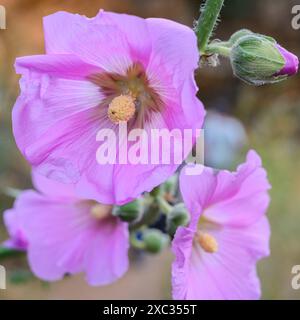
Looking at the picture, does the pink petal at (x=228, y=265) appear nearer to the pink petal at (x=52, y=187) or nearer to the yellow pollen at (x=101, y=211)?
the yellow pollen at (x=101, y=211)

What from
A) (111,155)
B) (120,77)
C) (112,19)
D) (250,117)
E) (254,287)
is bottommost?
(250,117)

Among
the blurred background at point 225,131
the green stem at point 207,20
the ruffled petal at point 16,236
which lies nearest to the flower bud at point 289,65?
the green stem at point 207,20

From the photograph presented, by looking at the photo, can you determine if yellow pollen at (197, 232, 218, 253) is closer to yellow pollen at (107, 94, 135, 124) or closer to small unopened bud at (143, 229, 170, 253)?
small unopened bud at (143, 229, 170, 253)

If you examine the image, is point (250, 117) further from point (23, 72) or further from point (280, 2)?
point (23, 72)
